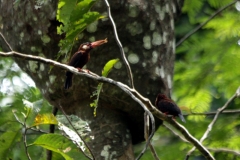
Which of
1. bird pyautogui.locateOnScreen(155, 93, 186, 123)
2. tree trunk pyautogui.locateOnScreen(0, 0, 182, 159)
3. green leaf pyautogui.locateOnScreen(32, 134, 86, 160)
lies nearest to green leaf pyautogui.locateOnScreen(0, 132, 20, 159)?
green leaf pyautogui.locateOnScreen(32, 134, 86, 160)

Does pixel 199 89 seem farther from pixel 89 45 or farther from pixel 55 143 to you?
pixel 55 143

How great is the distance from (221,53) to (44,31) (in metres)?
1.07

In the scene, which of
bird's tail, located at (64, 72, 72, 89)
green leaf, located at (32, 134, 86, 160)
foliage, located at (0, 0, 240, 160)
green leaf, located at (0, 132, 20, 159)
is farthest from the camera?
foliage, located at (0, 0, 240, 160)

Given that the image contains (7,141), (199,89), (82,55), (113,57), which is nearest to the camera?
(7,141)

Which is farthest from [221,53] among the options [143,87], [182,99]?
[143,87]

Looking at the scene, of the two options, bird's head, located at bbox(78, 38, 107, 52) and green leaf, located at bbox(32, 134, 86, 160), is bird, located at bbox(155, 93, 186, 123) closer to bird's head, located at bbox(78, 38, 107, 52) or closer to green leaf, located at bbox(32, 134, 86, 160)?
bird's head, located at bbox(78, 38, 107, 52)

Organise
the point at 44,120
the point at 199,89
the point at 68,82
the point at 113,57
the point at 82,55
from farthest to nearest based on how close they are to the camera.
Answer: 1. the point at 199,89
2. the point at 113,57
3. the point at 68,82
4. the point at 82,55
5. the point at 44,120

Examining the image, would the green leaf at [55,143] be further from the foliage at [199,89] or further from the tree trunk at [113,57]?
the foliage at [199,89]

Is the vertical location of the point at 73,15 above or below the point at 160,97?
above

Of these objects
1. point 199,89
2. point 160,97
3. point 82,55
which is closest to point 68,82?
point 82,55

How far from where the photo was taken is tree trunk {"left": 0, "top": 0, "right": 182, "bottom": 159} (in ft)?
9.92

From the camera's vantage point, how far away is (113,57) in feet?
10.0

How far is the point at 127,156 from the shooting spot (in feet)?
9.67

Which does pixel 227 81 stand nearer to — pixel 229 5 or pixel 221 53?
pixel 221 53
